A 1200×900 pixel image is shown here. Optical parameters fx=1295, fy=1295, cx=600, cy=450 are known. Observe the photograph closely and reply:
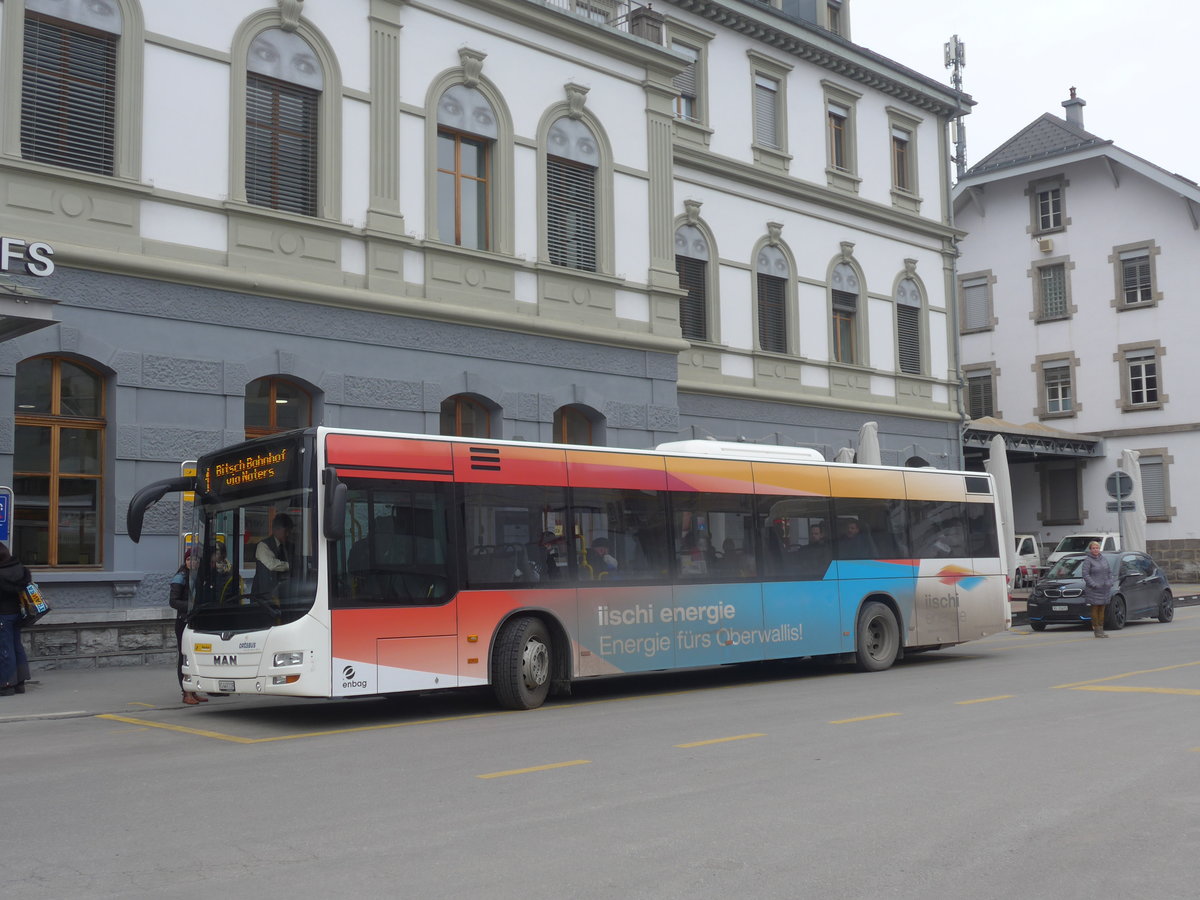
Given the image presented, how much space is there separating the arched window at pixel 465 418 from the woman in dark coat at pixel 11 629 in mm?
7716

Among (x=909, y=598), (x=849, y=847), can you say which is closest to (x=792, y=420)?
(x=909, y=598)

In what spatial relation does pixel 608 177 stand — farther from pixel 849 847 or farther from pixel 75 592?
pixel 849 847

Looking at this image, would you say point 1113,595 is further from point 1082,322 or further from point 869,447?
point 1082,322

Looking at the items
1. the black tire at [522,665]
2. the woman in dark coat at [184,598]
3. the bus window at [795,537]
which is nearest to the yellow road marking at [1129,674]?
the bus window at [795,537]

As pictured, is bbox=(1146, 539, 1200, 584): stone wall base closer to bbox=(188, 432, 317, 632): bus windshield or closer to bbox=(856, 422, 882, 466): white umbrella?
bbox=(856, 422, 882, 466): white umbrella

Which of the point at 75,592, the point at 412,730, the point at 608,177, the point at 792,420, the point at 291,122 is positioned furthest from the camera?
the point at 792,420

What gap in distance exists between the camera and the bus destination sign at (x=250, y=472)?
39.6 feet

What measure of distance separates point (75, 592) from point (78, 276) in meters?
4.09

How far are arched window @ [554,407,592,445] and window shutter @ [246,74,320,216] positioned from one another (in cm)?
580

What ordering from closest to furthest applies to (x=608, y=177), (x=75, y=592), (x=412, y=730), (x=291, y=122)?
(x=412, y=730) → (x=75, y=592) → (x=291, y=122) → (x=608, y=177)

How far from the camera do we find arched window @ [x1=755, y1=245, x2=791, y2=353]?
29391 millimetres

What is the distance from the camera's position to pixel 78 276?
16.8 m

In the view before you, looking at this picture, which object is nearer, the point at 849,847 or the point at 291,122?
the point at 849,847

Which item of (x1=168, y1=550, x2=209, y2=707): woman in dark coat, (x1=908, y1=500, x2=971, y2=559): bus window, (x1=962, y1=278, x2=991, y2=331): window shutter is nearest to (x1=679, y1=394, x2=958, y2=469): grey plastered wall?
(x1=908, y1=500, x2=971, y2=559): bus window
